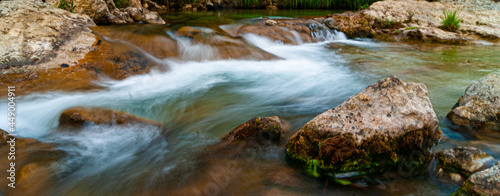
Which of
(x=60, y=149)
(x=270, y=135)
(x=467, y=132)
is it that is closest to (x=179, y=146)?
(x=270, y=135)

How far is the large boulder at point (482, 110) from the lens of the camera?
3164 mm

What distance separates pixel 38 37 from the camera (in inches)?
207

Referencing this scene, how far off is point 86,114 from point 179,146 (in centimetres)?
137

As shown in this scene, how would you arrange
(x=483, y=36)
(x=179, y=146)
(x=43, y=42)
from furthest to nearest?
(x=483, y=36) < (x=43, y=42) < (x=179, y=146)

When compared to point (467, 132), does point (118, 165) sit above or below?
below

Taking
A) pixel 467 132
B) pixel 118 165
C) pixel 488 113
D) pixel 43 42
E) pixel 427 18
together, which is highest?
pixel 427 18

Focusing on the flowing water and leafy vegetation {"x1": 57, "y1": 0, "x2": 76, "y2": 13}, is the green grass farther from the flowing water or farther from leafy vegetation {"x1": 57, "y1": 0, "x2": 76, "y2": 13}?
leafy vegetation {"x1": 57, "y1": 0, "x2": 76, "y2": 13}

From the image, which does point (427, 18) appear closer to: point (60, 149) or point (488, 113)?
point (488, 113)

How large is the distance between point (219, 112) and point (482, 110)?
330cm

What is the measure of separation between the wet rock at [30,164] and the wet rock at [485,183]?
3.39 metres

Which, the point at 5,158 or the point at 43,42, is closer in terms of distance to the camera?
the point at 5,158

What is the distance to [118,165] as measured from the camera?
2.91 meters

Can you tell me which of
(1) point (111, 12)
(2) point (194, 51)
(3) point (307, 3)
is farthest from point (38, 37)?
(3) point (307, 3)

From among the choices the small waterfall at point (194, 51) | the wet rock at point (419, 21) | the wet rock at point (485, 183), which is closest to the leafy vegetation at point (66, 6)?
the small waterfall at point (194, 51)
